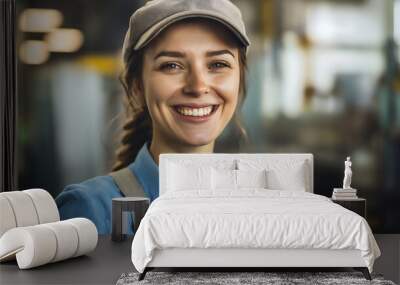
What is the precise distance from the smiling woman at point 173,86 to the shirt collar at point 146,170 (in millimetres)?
11

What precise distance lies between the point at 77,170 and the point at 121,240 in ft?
3.74

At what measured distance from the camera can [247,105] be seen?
7504 mm

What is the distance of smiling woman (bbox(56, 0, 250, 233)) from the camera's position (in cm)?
739

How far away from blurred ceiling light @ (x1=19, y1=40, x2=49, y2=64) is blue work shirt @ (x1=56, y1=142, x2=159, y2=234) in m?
1.50

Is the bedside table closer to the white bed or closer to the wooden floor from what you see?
the wooden floor

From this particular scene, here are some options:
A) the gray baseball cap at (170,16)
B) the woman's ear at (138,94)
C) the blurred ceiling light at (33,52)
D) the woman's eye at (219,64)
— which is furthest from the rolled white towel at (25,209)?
the woman's eye at (219,64)

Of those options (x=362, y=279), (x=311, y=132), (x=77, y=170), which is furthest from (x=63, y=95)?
(x=362, y=279)

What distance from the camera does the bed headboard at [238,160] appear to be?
7148 millimetres

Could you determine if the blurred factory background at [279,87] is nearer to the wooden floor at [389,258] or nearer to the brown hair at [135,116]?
the brown hair at [135,116]

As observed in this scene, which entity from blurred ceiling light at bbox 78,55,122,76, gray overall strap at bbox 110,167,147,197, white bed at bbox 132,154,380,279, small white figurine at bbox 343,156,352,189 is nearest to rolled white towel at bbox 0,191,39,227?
white bed at bbox 132,154,380,279

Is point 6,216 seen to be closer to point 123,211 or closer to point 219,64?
point 123,211

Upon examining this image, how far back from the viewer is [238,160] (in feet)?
23.7

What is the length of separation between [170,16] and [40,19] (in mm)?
1500

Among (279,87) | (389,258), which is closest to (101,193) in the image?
(279,87)
